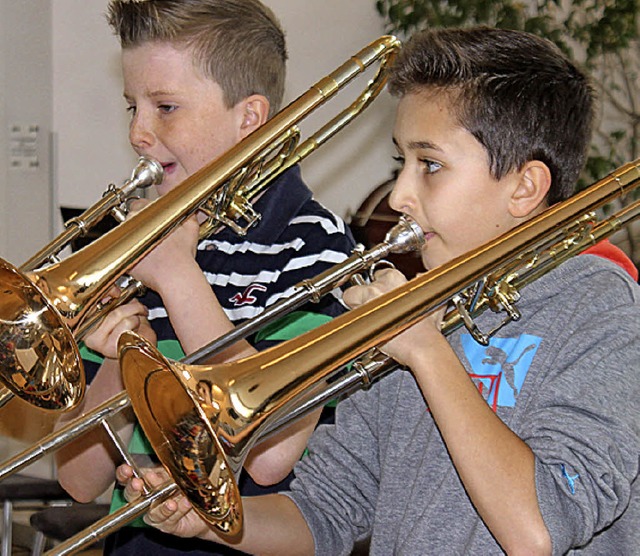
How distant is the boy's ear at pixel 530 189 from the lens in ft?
4.02

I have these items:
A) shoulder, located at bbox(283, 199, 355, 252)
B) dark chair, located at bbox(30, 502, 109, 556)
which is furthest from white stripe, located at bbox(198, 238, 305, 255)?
dark chair, located at bbox(30, 502, 109, 556)

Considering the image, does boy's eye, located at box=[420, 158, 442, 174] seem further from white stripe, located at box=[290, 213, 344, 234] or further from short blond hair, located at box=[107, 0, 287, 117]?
short blond hair, located at box=[107, 0, 287, 117]

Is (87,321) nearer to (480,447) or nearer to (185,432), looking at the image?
(185,432)

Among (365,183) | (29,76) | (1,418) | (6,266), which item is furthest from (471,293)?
(365,183)

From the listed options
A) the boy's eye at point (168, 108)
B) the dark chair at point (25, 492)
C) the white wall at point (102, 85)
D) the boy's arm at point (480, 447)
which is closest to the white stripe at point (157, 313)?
the boy's eye at point (168, 108)

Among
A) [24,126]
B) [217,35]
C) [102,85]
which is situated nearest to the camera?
[217,35]

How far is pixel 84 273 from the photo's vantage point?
121 cm

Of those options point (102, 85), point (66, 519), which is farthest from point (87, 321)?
point (102, 85)

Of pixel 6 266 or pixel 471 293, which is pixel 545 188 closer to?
pixel 471 293

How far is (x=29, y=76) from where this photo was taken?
10.9 feet

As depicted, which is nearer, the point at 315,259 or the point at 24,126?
the point at 315,259

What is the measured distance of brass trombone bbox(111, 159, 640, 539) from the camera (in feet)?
3.20

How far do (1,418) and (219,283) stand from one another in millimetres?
715

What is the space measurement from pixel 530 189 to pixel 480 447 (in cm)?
35
